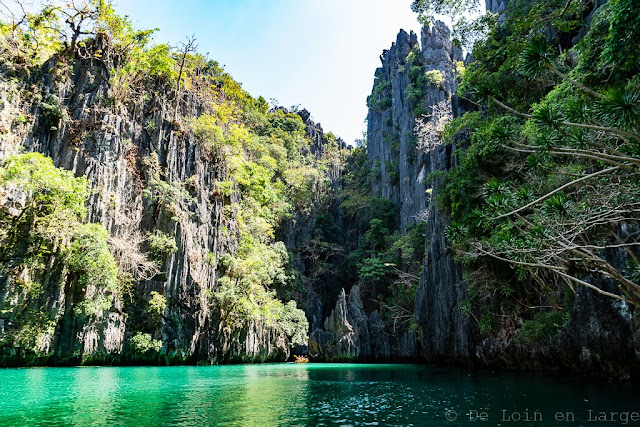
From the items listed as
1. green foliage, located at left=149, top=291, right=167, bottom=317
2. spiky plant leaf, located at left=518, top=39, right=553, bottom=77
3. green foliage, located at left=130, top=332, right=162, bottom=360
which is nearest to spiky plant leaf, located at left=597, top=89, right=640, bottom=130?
spiky plant leaf, located at left=518, top=39, right=553, bottom=77

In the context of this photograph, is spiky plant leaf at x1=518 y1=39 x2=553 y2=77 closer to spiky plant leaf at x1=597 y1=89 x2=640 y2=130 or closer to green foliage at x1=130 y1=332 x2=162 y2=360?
spiky plant leaf at x1=597 y1=89 x2=640 y2=130

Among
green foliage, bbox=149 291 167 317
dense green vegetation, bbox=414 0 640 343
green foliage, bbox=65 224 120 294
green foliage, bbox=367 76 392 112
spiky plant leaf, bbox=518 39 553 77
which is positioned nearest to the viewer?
spiky plant leaf, bbox=518 39 553 77

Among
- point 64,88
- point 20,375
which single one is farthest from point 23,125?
point 20,375

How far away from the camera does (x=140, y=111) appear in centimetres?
2342

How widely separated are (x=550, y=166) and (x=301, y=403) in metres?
8.68

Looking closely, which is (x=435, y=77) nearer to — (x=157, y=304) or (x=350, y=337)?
(x=350, y=337)

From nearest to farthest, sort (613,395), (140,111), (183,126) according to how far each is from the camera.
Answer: (613,395) → (140,111) → (183,126)

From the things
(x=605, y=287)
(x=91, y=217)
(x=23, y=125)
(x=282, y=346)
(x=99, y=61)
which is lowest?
(x=282, y=346)

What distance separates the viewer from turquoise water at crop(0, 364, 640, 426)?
21.8ft

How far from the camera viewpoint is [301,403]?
8.84m

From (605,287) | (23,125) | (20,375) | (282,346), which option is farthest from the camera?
(282,346)

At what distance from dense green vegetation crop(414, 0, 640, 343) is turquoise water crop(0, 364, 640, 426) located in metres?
2.68

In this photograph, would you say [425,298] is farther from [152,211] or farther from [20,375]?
[20,375]

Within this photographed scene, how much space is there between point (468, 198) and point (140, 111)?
60.9 ft
